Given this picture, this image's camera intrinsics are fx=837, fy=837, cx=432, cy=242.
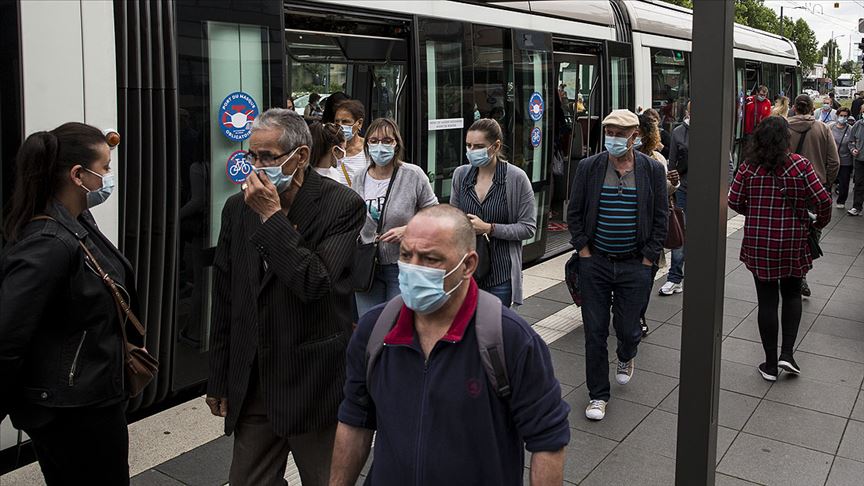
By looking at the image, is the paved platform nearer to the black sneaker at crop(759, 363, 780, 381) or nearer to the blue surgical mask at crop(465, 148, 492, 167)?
the black sneaker at crop(759, 363, 780, 381)

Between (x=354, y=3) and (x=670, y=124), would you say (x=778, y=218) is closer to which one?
(x=354, y=3)

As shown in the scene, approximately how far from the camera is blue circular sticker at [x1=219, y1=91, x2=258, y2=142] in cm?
504

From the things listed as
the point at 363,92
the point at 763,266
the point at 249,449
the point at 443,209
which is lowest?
the point at 249,449

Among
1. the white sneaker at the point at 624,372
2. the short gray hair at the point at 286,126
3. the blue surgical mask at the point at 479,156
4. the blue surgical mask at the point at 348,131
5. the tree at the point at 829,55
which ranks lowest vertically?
the white sneaker at the point at 624,372

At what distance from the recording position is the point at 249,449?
3201 mm

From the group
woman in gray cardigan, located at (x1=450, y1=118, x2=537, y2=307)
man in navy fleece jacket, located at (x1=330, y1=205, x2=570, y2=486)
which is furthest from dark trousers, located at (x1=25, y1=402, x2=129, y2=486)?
woman in gray cardigan, located at (x1=450, y1=118, x2=537, y2=307)

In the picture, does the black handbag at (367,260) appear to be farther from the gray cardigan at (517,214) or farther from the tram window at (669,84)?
the tram window at (669,84)

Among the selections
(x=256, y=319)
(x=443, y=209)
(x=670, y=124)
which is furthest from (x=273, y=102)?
(x=670, y=124)

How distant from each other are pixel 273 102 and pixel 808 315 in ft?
16.9

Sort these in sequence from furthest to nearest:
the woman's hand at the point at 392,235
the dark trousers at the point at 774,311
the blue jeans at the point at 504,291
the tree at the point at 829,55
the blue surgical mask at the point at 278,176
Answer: the tree at the point at 829,55, the dark trousers at the point at 774,311, the blue jeans at the point at 504,291, the woman's hand at the point at 392,235, the blue surgical mask at the point at 278,176

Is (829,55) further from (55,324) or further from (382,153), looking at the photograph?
(55,324)

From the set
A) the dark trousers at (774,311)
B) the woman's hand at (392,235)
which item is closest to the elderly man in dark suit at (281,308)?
the woman's hand at (392,235)

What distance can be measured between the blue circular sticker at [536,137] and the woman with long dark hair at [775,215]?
323 centimetres

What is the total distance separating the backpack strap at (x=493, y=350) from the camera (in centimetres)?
222
